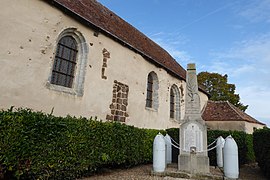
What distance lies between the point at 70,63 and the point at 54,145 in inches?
152

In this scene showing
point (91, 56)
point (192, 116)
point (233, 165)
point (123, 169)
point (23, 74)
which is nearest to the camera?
point (233, 165)

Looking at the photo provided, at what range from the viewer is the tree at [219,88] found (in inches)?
1096

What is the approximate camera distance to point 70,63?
755 centimetres

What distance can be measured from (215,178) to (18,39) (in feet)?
22.6

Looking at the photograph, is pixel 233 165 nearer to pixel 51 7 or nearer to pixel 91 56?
pixel 91 56

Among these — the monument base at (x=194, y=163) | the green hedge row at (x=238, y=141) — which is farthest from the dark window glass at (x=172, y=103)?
the monument base at (x=194, y=163)

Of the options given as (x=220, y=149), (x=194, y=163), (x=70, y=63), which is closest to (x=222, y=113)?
(x=220, y=149)

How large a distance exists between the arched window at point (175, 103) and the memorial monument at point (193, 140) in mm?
6469

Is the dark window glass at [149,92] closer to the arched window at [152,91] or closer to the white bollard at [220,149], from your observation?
the arched window at [152,91]

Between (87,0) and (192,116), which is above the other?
(87,0)

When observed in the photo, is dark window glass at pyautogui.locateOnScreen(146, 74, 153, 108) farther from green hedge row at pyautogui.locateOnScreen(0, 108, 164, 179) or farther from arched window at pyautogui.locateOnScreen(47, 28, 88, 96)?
green hedge row at pyautogui.locateOnScreen(0, 108, 164, 179)

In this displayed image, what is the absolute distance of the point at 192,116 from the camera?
258 inches

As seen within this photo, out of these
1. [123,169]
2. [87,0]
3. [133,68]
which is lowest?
[123,169]

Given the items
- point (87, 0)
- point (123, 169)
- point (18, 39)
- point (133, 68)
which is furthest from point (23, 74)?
point (87, 0)
